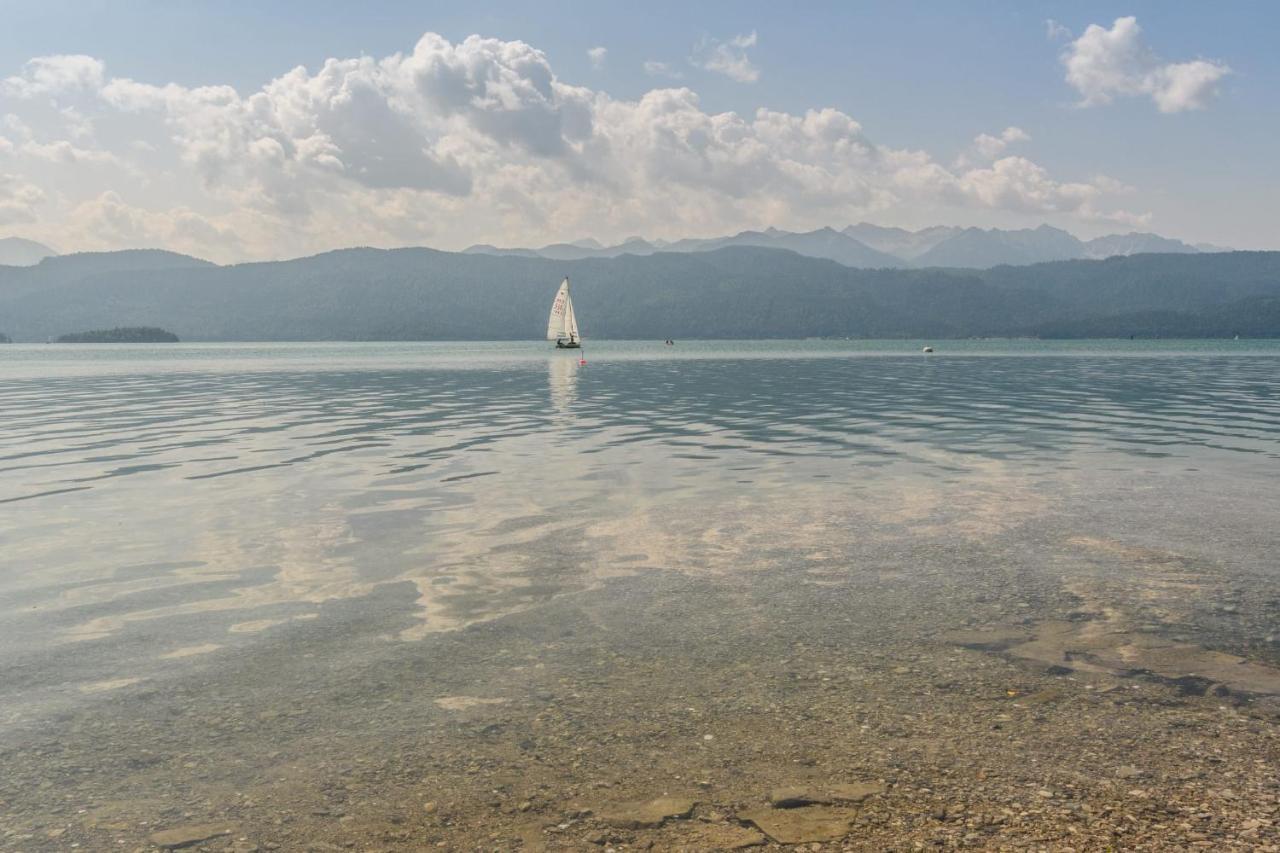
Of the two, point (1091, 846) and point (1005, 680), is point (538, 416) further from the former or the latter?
point (1091, 846)

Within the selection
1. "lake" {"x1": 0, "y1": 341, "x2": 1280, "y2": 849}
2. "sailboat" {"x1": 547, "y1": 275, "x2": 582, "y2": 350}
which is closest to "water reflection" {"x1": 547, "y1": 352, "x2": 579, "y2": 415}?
"lake" {"x1": 0, "y1": 341, "x2": 1280, "y2": 849}

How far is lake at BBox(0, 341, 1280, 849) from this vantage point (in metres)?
7.58

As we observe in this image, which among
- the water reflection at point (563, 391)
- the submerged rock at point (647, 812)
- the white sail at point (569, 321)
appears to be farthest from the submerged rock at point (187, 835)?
the white sail at point (569, 321)

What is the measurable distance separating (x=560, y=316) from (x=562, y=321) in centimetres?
144

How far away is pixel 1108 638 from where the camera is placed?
39.0ft

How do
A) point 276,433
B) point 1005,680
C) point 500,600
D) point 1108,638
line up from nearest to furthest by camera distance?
point 1005,680 → point 1108,638 → point 500,600 → point 276,433

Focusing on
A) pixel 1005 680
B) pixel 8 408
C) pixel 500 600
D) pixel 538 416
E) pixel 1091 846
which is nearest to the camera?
pixel 1091 846

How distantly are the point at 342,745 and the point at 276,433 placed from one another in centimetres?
3579

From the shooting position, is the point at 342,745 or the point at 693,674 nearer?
the point at 342,745

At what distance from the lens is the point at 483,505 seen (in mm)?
22734

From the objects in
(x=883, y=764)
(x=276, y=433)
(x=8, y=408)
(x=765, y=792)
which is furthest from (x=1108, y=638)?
(x=8, y=408)

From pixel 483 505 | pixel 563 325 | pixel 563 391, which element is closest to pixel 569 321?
pixel 563 325

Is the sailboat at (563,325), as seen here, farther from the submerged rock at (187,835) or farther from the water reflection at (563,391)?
the submerged rock at (187,835)

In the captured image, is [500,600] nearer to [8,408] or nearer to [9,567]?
[9,567]
